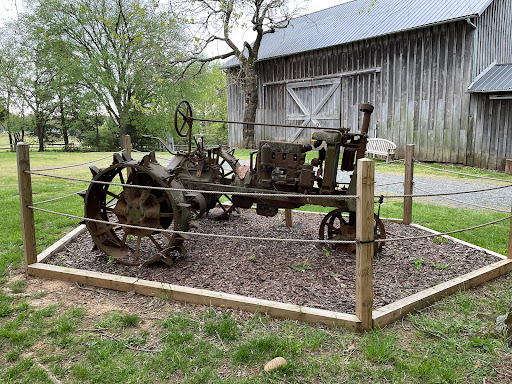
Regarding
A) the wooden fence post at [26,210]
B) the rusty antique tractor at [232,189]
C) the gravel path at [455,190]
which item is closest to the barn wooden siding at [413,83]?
the gravel path at [455,190]

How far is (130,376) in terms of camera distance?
8.41 feet

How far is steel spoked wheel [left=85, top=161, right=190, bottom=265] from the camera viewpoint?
4352 mm

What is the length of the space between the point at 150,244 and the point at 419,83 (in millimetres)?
10297

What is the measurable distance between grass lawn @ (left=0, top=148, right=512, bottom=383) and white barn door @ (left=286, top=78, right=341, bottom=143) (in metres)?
11.5

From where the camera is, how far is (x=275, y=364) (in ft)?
8.54

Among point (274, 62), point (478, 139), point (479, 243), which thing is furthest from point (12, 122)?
point (479, 243)

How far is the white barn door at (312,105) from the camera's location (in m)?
14.5

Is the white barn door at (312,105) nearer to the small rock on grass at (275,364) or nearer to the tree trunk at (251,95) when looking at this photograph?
the tree trunk at (251,95)

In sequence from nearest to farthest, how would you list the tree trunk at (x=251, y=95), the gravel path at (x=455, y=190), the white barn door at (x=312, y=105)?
the gravel path at (x=455, y=190) → the white barn door at (x=312, y=105) → the tree trunk at (x=251, y=95)

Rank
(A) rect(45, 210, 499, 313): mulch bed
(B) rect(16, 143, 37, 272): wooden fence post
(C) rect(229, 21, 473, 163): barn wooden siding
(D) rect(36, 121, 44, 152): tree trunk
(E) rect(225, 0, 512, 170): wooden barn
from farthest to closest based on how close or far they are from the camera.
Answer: (D) rect(36, 121, 44, 152): tree trunk < (C) rect(229, 21, 473, 163): barn wooden siding < (E) rect(225, 0, 512, 170): wooden barn < (B) rect(16, 143, 37, 272): wooden fence post < (A) rect(45, 210, 499, 313): mulch bed

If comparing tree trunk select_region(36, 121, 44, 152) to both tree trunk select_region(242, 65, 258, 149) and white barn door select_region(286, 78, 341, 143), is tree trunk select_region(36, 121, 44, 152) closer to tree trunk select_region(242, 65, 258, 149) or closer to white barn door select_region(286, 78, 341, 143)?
tree trunk select_region(242, 65, 258, 149)

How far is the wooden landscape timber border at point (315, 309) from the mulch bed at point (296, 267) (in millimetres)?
246

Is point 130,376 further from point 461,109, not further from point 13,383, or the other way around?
point 461,109

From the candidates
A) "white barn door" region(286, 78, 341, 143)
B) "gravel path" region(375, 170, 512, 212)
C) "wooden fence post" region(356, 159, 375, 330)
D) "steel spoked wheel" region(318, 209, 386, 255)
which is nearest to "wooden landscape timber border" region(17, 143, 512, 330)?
"wooden fence post" region(356, 159, 375, 330)
